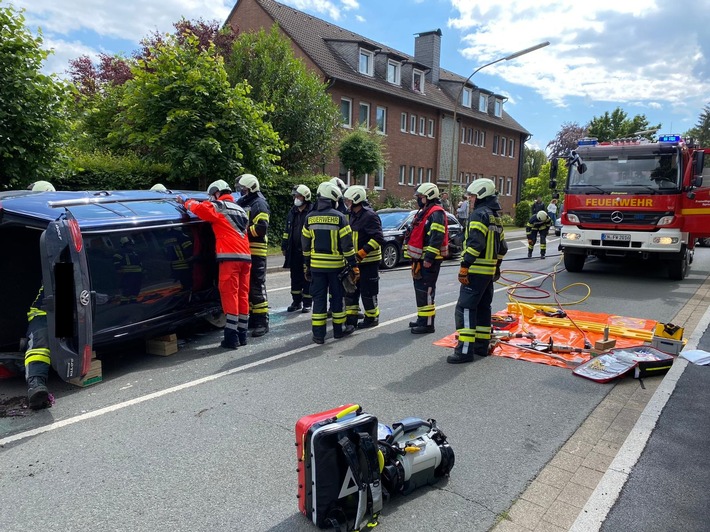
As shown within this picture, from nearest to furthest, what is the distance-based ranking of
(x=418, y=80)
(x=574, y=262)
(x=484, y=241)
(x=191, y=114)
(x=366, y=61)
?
(x=484, y=241) < (x=574, y=262) < (x=191, y=114) < (x=366, y=61) < (x=418, y=80)

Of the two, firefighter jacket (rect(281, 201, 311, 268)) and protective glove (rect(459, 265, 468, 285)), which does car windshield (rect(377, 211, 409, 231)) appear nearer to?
firefighter jacket (rect(281, 201, 311, 268))

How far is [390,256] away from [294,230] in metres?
6.34

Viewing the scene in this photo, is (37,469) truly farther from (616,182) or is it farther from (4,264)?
(616,182)

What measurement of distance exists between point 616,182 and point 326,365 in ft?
29.1

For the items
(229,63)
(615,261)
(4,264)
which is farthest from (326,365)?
(229,63)

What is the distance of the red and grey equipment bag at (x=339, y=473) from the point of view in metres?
2.79

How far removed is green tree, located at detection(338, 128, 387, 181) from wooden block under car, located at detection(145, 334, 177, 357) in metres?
18.8

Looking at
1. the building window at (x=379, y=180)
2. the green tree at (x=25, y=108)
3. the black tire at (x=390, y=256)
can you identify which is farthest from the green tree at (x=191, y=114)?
the building window at (x=379, y=180)

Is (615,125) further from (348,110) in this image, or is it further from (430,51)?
(348,110)

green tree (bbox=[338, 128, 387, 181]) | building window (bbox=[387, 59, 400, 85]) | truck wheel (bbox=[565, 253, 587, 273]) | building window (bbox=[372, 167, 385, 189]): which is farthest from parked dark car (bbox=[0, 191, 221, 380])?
building window (bbox=[387, 59, 400, 85])

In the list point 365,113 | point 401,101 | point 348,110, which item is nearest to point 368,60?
point 401,101

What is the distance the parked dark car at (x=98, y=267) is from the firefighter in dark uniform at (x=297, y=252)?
1987 mm

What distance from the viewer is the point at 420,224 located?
7.14 m

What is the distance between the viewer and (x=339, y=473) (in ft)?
9.32
